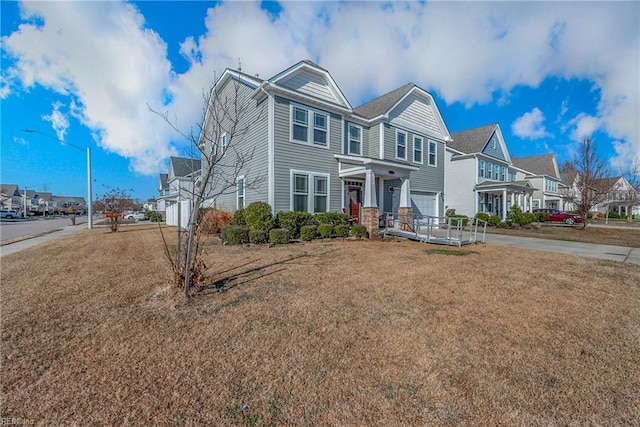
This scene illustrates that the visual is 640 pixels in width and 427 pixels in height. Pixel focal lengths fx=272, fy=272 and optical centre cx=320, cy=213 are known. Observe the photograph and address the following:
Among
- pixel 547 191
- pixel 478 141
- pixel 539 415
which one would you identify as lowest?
pixel 539 415

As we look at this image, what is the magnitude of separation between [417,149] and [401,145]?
1734 millimetres

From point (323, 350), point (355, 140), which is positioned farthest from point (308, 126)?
point (323, 350)

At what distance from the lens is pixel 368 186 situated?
1271cm

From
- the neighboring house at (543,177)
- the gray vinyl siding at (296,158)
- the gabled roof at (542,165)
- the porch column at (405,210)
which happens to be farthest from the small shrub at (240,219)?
the gabled roof at (542,165)

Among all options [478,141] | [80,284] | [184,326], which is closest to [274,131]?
[80,284]

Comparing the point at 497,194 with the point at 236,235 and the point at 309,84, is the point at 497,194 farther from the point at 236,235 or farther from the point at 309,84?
the point at 236,235

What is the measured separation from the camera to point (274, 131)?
38.6 feet

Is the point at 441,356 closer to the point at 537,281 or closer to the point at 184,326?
the point at 184,326

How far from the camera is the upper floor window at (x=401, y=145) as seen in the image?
1655 cm

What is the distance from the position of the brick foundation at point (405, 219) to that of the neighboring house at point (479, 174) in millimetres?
11505

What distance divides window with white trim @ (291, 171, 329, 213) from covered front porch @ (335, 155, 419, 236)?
1220mm

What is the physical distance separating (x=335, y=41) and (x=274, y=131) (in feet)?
21.3

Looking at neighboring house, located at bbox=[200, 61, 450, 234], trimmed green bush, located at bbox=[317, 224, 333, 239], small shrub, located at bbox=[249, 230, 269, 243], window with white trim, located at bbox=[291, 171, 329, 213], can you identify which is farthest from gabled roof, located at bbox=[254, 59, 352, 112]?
small shrub, located at bbox=[249, 230, 269, 243]

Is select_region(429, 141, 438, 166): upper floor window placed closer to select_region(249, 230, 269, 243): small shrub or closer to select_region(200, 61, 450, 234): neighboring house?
select_region(200, 61, 450, 234): neighboring house
